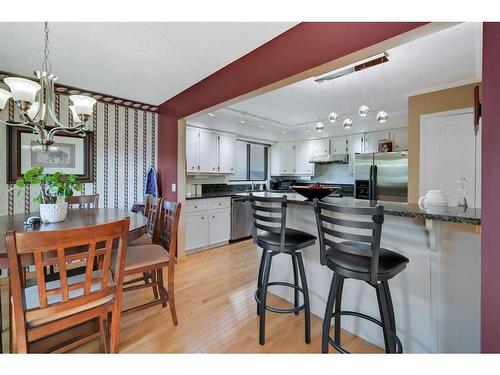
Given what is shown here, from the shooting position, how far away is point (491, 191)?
0.90 m

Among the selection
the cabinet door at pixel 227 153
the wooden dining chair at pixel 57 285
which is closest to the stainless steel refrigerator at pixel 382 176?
the cabinet door at pixel 227 153

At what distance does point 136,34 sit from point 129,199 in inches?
95.8

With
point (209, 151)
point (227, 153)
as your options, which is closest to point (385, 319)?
point (209, 151)

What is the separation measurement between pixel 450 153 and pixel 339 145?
2.06 meters

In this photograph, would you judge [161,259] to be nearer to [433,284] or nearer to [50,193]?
[50,193]

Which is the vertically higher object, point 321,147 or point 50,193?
point 321,147

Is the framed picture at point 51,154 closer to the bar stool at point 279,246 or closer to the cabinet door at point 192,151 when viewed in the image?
the cabinet door at point 192,151

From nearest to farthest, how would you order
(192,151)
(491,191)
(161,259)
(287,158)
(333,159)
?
(491,191)
(161,259)
(192,151)
(333,159)
(287,158)

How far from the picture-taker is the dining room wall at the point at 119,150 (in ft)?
10.7

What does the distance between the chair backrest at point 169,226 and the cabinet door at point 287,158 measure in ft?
12.7

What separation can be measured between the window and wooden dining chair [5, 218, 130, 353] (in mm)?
3900

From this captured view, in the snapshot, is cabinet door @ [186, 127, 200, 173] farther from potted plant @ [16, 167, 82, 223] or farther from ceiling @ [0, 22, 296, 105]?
potted plant @ [16, 167, 82, 223]

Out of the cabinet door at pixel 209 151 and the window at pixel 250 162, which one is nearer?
the cabinet door at pixel 209 151

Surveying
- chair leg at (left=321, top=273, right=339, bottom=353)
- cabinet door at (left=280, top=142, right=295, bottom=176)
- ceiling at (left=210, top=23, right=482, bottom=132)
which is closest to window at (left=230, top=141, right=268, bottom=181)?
cabinet door at (left=280, top=142, right=295, bottom=176)
